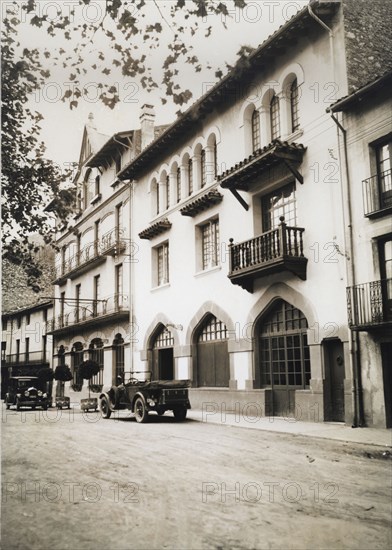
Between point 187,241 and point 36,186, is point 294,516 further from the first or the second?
point 187,241

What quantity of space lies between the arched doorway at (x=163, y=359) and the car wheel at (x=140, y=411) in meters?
6.68

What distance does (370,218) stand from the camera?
519 inches

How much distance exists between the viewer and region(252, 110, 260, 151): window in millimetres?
17750

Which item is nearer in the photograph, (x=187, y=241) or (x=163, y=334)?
(x=187, y=241)

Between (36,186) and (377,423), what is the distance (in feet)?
31.6

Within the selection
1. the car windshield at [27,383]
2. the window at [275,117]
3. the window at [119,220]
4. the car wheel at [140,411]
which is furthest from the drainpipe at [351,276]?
the car windshield at [27,383]

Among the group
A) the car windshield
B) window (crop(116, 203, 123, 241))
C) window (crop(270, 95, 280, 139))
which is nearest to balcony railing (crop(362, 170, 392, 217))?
window (crop(270, 95, 280, 139))

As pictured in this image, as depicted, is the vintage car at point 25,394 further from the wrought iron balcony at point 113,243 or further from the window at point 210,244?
the window at point 210,244

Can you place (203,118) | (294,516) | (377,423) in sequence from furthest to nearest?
1. (203,118)
2. (377,423)
3. (294,516)

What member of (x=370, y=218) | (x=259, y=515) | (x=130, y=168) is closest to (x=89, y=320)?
(x=130, y=168)

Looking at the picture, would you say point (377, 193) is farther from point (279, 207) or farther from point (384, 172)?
point (279, 207)

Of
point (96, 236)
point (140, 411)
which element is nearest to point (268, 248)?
point (140, 411)

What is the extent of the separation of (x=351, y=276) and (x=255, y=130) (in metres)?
6.84

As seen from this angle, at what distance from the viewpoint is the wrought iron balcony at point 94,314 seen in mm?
25250
